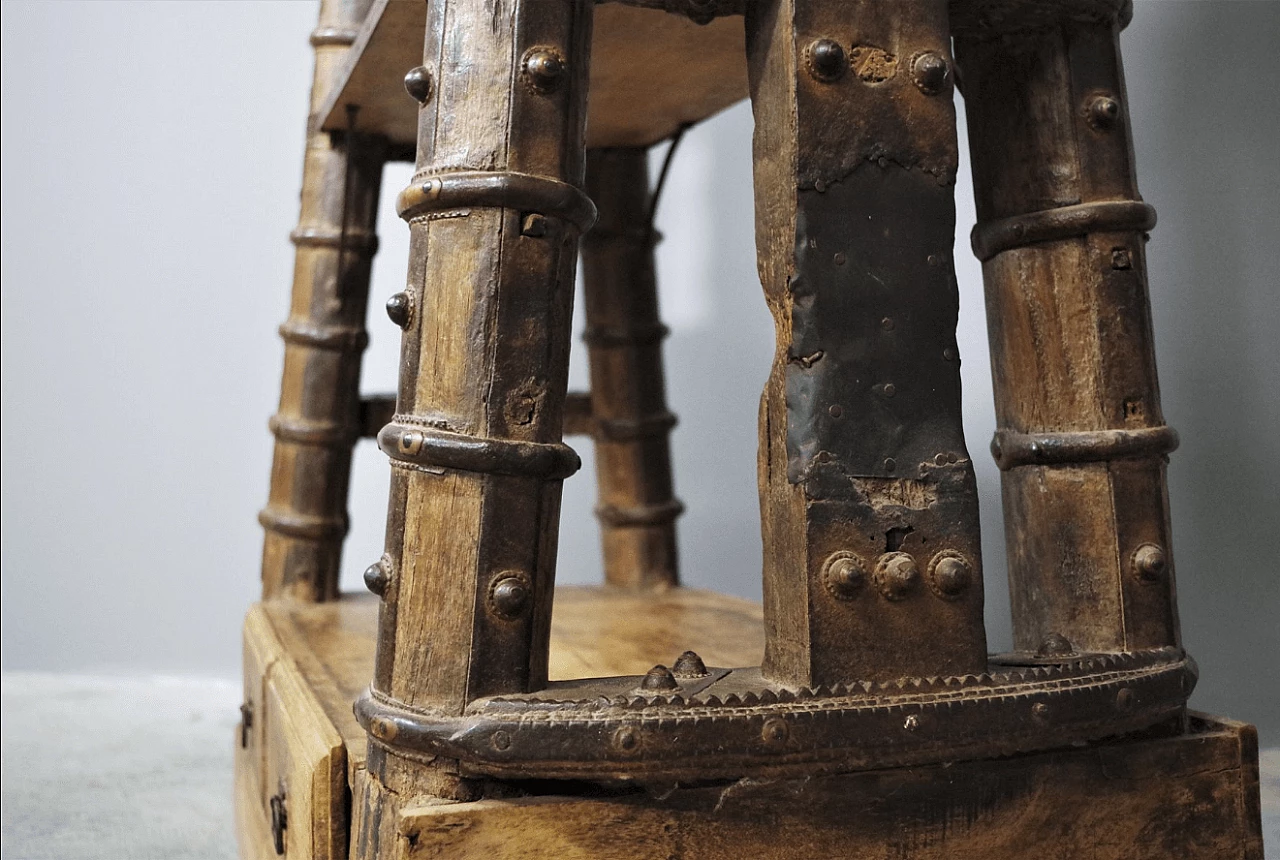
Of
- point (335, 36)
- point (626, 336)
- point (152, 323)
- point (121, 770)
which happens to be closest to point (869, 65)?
point (626, 336)

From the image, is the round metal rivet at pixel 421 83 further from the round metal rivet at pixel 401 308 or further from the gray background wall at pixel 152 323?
the gray background wall at pixel 152 323

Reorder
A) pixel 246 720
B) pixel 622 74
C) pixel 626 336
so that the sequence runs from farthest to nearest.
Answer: pixel 626 336 < pixel 246 720 < pixel 622 74

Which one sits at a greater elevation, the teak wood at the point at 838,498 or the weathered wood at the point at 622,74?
the weathered wood at the point at 622,74

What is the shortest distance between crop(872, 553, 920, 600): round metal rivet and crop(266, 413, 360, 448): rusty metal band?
60.3 inches

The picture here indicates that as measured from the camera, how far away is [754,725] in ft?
4.11

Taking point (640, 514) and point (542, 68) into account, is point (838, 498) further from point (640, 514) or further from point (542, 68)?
point (640, 514)

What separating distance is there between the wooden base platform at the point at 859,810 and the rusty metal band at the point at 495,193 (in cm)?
54

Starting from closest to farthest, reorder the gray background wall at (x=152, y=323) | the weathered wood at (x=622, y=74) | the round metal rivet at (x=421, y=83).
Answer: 1. the round metal rivet at (x=421, y=83)
2. the weathered wood at (x=622, y=74)
3. the gray background wall at (x=152, y=323)

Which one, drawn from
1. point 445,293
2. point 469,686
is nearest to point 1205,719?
point 469,686

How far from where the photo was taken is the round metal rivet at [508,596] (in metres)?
1.25

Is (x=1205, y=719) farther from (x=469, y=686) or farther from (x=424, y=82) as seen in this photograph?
(x=424, y=82)

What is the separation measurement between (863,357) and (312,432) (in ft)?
5.00

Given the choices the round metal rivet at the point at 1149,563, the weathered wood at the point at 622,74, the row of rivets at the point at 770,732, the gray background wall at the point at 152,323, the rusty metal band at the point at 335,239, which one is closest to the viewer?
the row of rivets at the point at 770,732

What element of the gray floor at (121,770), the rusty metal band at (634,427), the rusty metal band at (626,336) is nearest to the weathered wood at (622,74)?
the rusty metal band at (626,336)
